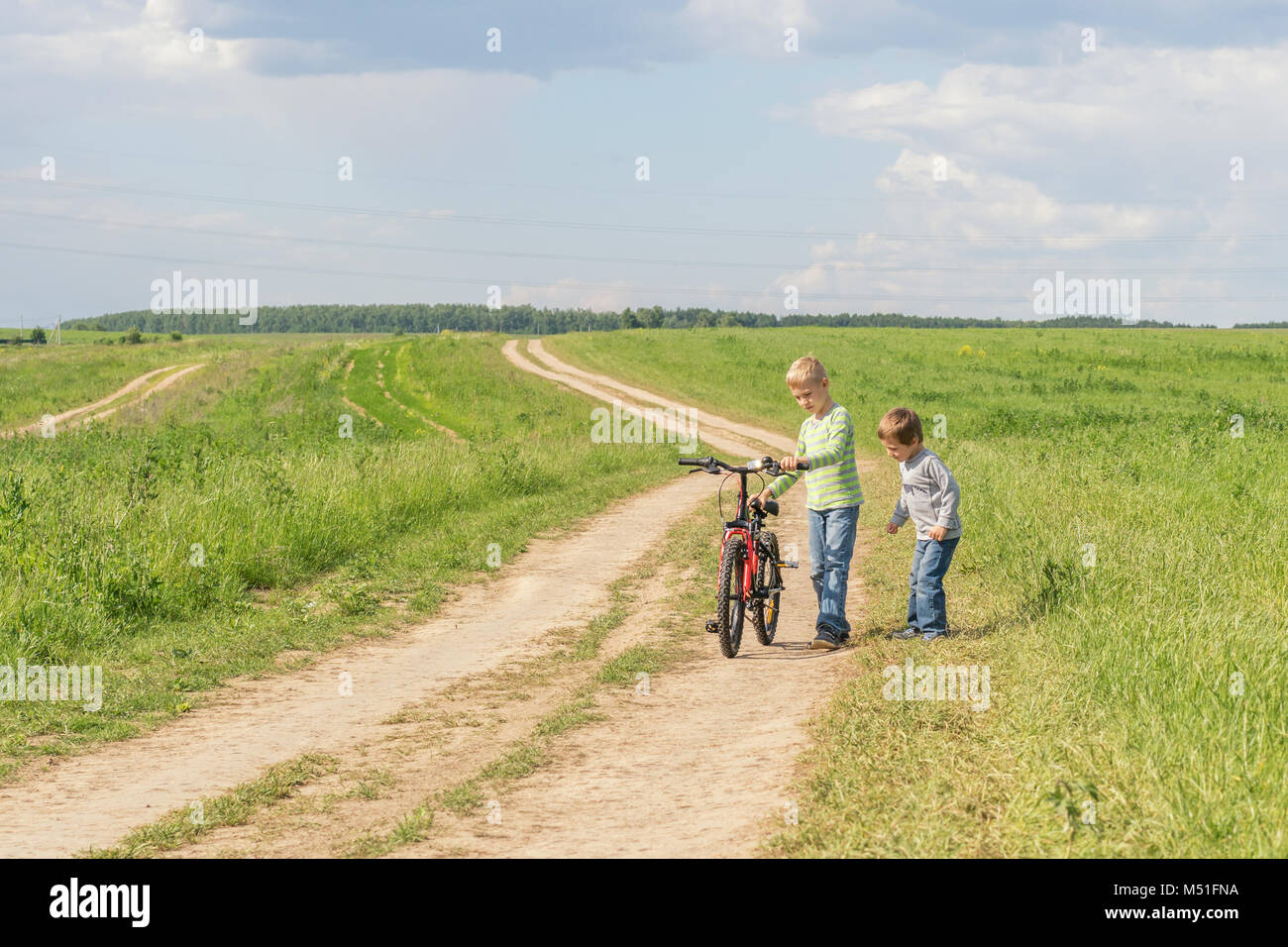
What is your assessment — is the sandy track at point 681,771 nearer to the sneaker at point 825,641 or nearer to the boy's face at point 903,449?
the sneaker at point 825,641

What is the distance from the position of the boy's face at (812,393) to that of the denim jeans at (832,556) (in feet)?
2.65

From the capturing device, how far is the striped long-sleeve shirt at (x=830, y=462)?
7773 millimetres

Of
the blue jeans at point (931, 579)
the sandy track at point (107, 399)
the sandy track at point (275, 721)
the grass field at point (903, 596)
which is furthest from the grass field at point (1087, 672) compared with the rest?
the sandy track at point (107, 399)

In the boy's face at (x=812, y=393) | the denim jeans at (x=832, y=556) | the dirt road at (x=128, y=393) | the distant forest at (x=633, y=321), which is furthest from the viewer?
the distant forest at (x=633, y=321)

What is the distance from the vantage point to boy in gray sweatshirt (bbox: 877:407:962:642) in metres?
7.62

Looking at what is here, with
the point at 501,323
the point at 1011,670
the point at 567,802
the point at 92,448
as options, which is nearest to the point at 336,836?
the point at 567,802

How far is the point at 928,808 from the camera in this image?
14.4 ft

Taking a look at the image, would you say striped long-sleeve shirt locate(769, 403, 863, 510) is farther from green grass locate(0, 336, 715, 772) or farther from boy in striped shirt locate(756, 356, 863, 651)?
green grass locate(0, 336, 715, 772)

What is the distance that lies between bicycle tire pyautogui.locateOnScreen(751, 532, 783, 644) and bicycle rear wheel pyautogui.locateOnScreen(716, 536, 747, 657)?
205 mm

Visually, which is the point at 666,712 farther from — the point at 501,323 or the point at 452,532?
the point at 501,323

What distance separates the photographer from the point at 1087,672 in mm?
5844

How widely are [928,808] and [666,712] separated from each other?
99.3 inches

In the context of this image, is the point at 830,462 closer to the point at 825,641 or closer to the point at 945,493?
the point at 945,493

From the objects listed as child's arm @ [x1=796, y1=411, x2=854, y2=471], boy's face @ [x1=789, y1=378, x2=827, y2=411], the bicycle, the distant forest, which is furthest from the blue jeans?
the distant forest
